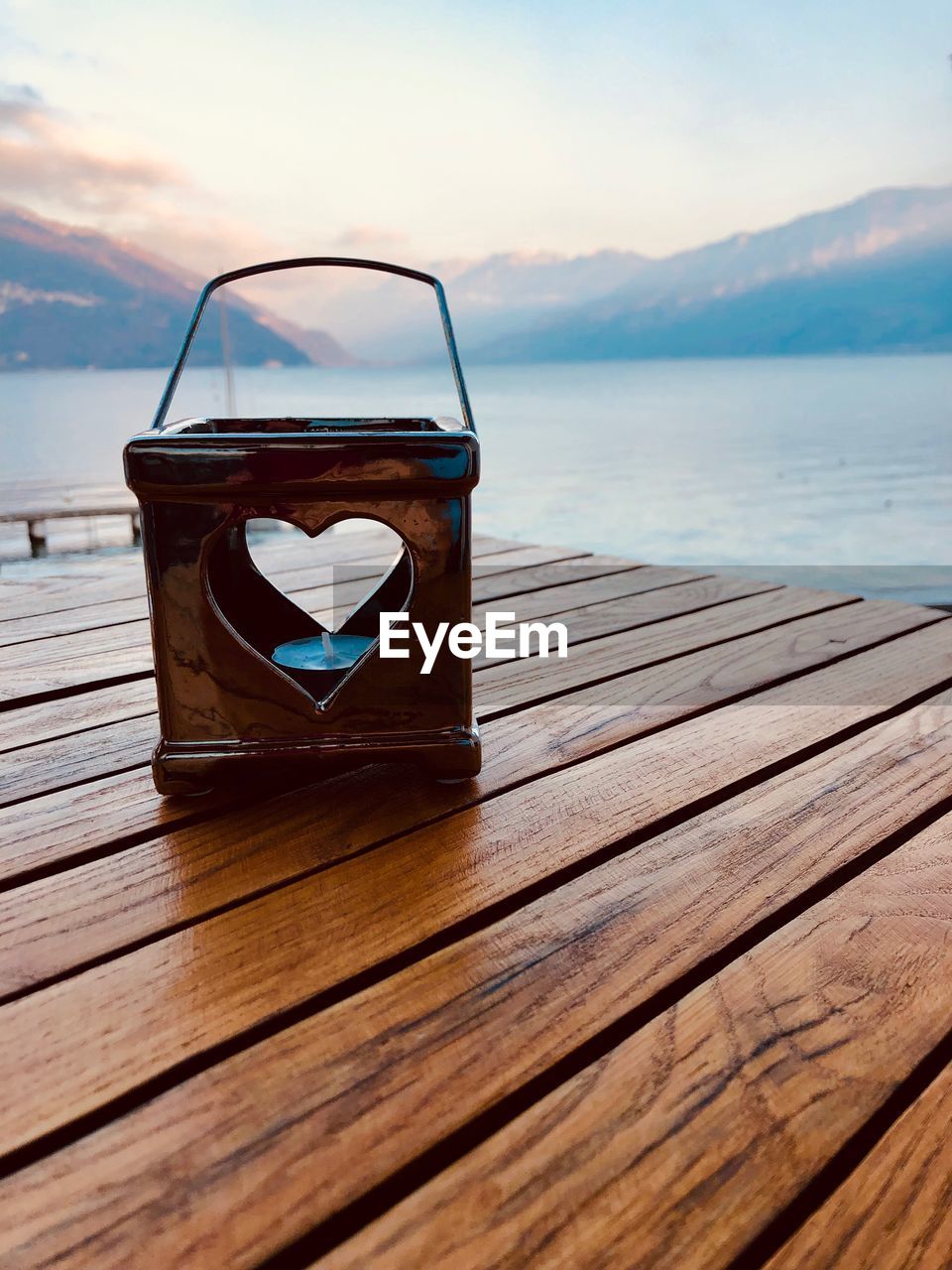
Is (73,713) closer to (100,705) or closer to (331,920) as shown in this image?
(100,705)

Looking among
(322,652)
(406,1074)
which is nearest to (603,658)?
(322,652)

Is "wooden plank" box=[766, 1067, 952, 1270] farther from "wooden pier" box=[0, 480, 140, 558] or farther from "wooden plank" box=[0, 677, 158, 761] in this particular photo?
"wooden pier" box=[0, 480, 140, 558]

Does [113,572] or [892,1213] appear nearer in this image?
[892,1213]

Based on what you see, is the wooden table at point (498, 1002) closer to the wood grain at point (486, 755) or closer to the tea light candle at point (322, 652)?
the wood grain at point (486, 755)

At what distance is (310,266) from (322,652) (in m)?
0.44

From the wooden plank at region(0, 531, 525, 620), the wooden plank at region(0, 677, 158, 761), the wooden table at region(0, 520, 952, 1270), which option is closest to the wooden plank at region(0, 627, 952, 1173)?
the wooden table at region(0, 520, 952, 1270)

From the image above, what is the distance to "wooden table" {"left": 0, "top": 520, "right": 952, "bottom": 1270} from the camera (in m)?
0.47

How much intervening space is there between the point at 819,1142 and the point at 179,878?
54 centimetres

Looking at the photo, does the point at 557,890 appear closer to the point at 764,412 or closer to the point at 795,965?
the point at 795,965

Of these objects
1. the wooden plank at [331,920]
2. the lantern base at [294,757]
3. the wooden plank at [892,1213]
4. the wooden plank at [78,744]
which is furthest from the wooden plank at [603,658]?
the wooden plank at [892,1213]

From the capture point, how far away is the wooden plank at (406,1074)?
460 millimetres

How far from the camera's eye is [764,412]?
54.2m

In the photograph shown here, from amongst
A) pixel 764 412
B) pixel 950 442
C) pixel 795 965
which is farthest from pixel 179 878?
pixel 764 412

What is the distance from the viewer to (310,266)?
Answer: 3.31 ft
